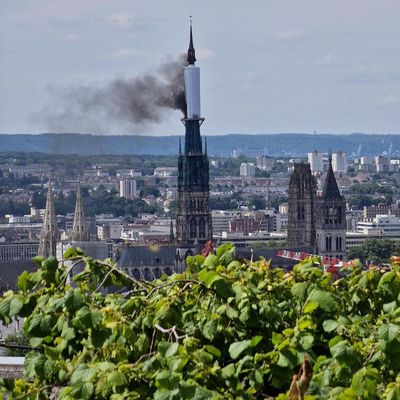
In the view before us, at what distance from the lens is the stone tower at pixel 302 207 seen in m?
89.8

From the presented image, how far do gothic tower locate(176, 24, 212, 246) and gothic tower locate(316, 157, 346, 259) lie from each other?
6.25 meters

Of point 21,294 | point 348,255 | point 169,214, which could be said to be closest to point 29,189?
point 169,214

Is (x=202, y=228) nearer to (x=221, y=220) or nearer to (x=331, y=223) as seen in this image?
(x=331, y=223)

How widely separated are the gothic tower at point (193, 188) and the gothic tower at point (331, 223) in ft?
20.5

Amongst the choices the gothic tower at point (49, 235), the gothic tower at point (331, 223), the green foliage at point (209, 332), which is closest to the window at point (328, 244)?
the gothic tower at point (331, 223)

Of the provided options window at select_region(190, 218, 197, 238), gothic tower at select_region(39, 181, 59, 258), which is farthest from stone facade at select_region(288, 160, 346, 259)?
gothic tower at select_region(39, 181, 59, 258)

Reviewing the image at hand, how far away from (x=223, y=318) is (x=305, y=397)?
63.9 inches

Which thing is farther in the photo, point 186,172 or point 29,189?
point 29,189

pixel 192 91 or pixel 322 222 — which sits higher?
pixel 192 91

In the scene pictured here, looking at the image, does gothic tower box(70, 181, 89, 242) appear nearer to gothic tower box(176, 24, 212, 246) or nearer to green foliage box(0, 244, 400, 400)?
gothic tower box(176, 24, 212, 246)

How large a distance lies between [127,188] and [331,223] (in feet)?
338

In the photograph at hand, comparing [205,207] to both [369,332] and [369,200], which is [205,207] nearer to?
[369,332]

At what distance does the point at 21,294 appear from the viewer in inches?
470

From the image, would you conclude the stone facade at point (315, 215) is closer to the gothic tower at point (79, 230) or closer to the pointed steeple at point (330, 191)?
the pointed steeple at point (330, 191)
